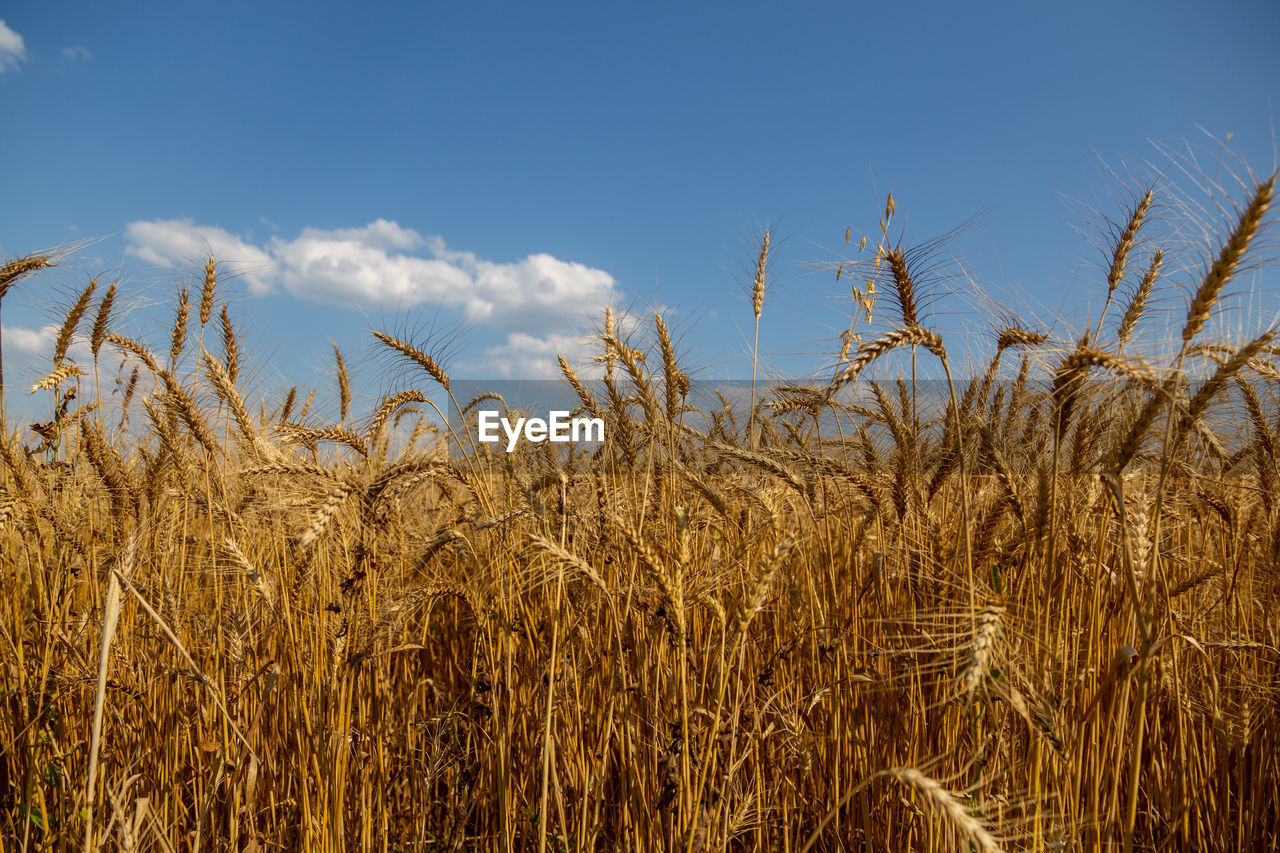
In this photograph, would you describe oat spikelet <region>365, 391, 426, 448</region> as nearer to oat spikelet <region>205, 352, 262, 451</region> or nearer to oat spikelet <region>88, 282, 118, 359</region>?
oat spikelet <region>205, 352, 262, 451</region>

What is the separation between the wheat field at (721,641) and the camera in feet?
5.55

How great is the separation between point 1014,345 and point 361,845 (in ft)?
8.28

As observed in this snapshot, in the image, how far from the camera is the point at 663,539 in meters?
2.50

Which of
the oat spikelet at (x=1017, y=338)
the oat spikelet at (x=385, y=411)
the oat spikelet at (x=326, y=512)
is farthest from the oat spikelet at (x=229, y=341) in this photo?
the oat spikelet at (x=1017, y=338)

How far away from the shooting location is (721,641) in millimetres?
1650

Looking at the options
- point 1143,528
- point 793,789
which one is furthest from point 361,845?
point 1143,528

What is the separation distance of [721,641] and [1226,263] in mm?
1453

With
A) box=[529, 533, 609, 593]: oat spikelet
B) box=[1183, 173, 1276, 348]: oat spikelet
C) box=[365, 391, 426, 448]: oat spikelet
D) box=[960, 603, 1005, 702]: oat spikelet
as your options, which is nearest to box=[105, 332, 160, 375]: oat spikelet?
box=[365, 391, 426, 448]: oat spikelet

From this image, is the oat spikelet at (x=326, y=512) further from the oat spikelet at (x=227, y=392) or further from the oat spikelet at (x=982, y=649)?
the oat spikelet at (x=982, y=649)

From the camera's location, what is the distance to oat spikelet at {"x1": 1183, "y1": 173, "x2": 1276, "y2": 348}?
150cm

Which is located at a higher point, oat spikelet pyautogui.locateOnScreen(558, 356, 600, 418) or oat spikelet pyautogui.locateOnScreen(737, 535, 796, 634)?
oat spikelet pyautogui.locateOnScreen(558, 356, 600, 418)

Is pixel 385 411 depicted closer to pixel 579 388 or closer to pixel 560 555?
pixel 579 388

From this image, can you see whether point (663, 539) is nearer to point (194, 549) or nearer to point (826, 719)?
point (826, 719)

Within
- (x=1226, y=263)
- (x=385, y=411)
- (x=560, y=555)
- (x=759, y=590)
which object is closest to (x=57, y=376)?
(x=385, y=411)
